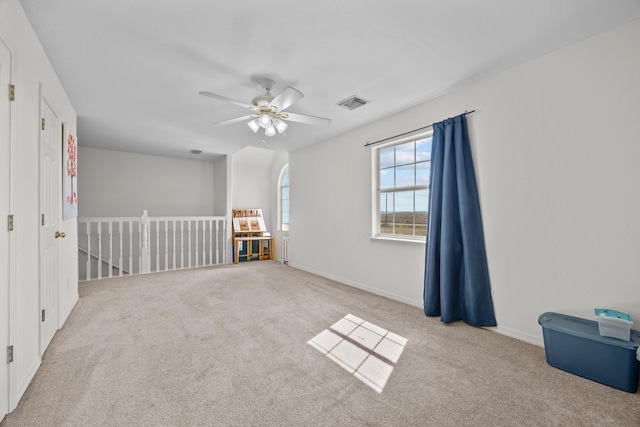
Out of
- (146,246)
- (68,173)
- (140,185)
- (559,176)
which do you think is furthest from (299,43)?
(140,185)

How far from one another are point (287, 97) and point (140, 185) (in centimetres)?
534

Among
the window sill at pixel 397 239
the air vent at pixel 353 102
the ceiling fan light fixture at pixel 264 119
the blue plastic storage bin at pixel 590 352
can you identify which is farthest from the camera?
the window sill at pixel 397 239

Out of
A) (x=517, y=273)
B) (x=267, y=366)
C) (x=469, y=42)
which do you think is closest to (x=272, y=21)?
(x=469, y=42)

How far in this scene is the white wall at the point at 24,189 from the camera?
1.59 m

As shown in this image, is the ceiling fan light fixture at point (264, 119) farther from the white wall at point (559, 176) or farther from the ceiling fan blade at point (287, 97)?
the white wall at point (559, 176)

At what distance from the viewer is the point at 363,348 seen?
89.7 inches

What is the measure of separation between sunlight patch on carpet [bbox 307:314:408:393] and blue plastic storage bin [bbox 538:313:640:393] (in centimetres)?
106

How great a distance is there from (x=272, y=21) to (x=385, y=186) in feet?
8.21

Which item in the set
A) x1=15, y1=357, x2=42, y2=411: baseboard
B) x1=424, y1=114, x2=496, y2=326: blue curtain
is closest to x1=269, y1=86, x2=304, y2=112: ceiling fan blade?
x1=424, y1=114, x2=496, y2=326: blue curtain

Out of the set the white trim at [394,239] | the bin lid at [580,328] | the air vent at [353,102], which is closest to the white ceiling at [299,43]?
the air vent at [353,102]

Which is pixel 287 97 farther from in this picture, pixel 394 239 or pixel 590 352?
pixel 590 352

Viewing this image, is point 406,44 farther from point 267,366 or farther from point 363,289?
point 363,289

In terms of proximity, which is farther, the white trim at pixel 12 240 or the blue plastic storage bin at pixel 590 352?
the blue plastic storage bin at pixel 590 352

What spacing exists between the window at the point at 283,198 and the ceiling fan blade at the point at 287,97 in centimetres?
431
